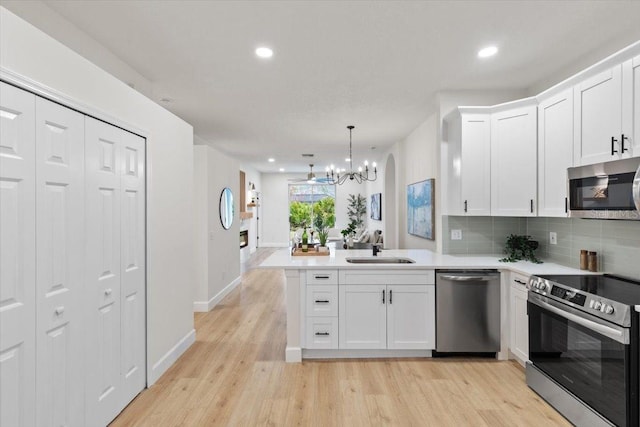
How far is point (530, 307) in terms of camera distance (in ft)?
8.85

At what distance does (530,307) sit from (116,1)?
12.0ft

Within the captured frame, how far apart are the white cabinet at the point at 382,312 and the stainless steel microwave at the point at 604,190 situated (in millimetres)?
1341

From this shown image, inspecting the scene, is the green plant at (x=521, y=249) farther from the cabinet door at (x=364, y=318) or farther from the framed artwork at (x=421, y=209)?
the cabinet door at (x=364, y=318)

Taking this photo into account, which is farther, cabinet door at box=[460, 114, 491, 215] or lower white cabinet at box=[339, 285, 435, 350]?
cabinet door at box=[460, 114, 491, 215]

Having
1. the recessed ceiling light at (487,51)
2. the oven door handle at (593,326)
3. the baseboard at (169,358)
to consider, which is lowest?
the baseboard at (169,358)

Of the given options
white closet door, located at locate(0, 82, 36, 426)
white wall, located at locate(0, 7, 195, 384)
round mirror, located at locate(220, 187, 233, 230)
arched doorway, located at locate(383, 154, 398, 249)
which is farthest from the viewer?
arched doorway, located at locate(383, 154, 398, 249)

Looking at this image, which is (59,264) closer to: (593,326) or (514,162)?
(593,326)

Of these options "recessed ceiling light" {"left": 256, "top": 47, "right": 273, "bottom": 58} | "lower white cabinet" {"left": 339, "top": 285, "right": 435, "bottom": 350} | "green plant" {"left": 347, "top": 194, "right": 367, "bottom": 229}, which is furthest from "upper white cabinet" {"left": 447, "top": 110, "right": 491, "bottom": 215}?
"green plant" {"left": 347, "top": 194, "right": 367, "bottom": 229}

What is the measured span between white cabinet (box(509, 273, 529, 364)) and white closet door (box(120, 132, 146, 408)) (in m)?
3.12

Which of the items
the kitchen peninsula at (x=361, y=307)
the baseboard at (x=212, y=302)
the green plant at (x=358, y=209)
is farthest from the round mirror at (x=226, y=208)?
the green plant at (x=358, y=209)

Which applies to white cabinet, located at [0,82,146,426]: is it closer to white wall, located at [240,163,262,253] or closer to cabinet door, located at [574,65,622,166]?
cabinet door, located at [574,65,622,166]

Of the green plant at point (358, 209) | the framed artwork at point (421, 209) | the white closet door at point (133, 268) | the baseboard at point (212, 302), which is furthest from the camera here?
the green plant at point (358, 209)

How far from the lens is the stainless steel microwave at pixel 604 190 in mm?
2235

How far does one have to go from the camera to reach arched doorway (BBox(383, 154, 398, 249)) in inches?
306
